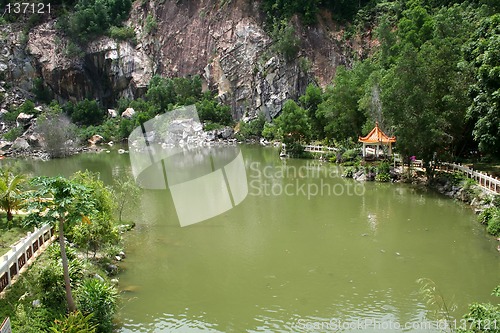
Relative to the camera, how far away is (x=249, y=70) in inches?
2496

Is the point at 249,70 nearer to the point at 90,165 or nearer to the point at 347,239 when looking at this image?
the point at 90,165

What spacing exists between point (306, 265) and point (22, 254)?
27.0 feet

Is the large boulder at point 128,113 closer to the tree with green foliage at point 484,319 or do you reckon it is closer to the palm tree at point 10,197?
the palm tree at point 10,197

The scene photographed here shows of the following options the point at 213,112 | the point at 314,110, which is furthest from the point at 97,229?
the point at 213,112

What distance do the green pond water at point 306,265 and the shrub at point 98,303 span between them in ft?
1.73

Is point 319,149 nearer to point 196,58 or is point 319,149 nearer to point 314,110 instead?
point 314,110

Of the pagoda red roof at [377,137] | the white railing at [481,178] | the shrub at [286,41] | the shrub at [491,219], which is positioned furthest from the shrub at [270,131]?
the shrub at [491,219]

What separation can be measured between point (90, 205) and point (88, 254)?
182 inches

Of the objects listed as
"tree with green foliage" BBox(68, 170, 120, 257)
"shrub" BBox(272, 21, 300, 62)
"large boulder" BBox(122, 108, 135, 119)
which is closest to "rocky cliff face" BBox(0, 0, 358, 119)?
"shrub" BBox(272, 21, 300, 62)

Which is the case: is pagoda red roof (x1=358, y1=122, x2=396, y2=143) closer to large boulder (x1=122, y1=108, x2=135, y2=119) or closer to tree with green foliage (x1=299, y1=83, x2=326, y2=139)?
tree with green foliage (x1=299, y1=83, x2=326, y2=139)

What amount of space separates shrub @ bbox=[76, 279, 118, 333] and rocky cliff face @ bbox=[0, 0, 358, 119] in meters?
50.3

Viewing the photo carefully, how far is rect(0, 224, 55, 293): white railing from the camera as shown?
10.4m

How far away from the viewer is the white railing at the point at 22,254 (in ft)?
34.0

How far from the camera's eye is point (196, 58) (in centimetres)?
6950
